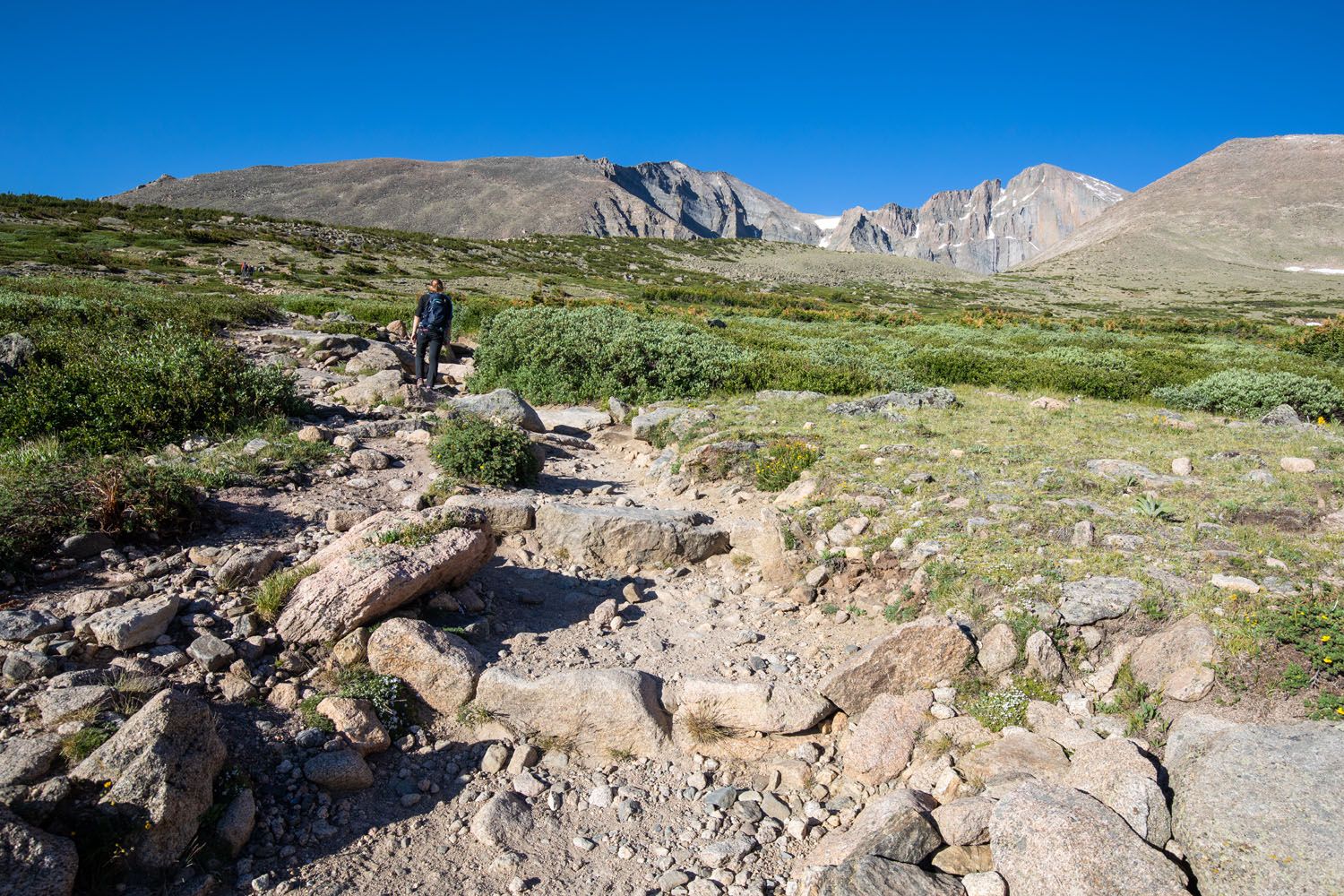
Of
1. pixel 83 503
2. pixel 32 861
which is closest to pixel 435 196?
pixel 83 503

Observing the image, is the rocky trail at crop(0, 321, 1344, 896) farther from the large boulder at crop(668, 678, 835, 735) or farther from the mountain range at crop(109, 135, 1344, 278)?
the mountain range at crop(109, 135, 1344, 278)

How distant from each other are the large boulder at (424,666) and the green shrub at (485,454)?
12.6ft

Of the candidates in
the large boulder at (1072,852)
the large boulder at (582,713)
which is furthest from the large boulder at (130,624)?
the large boulder at (1072,852)

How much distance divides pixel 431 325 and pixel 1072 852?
13636mm

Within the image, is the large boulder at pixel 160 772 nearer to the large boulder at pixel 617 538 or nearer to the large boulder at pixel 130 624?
the large boulder at pixel 130 624

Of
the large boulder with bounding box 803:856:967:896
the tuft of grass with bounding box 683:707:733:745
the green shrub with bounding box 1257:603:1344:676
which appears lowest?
the tuft of grass with bounding box 683:707:733:745

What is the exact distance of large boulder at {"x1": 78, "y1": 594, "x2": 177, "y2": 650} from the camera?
13.8ft

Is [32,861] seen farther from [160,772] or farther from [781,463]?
[781,463]

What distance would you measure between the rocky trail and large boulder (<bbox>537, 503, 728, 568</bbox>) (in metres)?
0.04

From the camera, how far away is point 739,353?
16.1 metres

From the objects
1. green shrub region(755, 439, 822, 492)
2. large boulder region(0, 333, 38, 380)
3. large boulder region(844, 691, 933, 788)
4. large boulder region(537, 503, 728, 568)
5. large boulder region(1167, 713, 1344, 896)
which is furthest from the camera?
large boulder region(0, 333, 38, 380)

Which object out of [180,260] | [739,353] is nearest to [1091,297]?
[739,353]

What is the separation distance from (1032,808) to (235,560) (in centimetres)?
572

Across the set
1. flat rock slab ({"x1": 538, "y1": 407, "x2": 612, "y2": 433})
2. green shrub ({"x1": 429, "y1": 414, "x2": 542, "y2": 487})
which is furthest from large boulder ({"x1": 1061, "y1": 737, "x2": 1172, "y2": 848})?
flat rock slab ({"x1": 538, "y1": 407, "x2": 612, "y2": 433})
